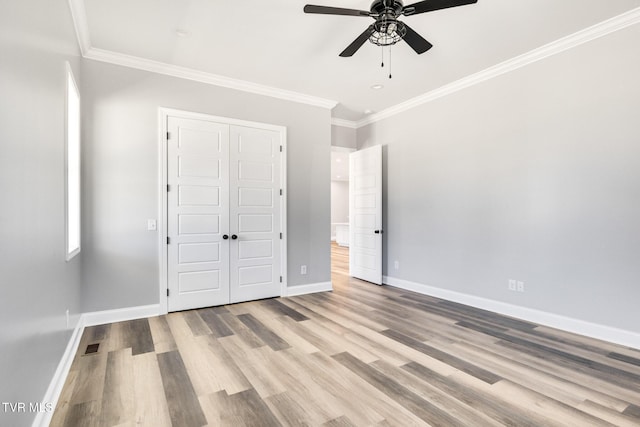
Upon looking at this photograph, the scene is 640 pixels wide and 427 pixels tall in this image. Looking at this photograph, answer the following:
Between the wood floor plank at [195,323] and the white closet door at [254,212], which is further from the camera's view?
the white closet door at [254,212]

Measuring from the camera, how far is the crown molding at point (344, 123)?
582cm

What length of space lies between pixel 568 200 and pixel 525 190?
431mm

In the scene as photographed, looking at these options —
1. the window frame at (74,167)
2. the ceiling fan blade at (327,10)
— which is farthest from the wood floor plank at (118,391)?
the ceiling fan blade at (327,10)

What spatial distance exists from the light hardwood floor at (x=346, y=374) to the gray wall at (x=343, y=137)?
3.32m

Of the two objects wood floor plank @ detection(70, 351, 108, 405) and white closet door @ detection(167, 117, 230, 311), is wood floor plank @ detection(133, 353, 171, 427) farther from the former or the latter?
white closet door @ detection(167, 117, 230, 311)

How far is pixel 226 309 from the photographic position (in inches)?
158

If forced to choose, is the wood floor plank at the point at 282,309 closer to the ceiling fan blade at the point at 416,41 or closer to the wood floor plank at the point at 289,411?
the wood floor plank at the point at 289,411

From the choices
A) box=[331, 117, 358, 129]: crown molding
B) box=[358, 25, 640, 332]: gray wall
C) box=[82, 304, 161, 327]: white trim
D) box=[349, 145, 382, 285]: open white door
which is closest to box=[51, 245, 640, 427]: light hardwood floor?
box=[82, 304, 161, 327]: white trim

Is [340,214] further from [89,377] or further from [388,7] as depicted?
[89,377]

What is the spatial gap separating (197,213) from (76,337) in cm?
171

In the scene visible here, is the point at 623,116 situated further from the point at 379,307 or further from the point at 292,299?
the point at 292,299

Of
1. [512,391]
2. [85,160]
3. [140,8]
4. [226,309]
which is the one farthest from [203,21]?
[512,391]

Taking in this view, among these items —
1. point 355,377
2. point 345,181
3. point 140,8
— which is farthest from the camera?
point 345,181

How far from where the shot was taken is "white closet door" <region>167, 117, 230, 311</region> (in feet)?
12.7
